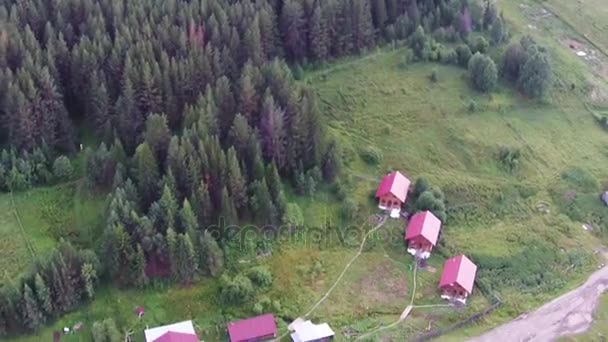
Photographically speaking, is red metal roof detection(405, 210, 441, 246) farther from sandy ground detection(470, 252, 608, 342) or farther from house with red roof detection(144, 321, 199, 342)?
house with red roof detection(144, 321, 199, 342)

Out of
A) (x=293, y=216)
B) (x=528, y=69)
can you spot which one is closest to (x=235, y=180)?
(x=293, y=216)

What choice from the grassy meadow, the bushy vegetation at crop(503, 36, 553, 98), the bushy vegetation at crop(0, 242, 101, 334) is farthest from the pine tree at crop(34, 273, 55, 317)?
the bushy vegetation at crop(503, 36, 553, 98)

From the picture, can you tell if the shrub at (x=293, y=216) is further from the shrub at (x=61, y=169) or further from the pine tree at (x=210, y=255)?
the shrub at (x=61, y=169)

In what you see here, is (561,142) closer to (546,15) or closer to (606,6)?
(546,15)

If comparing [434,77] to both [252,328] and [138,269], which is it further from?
[138,269]

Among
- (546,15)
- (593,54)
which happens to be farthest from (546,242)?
(546,15)

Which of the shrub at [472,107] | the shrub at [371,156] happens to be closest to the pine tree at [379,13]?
the shrub at [472,107]

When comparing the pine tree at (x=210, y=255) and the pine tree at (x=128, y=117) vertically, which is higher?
the pine tree at (x=128, y=117)
